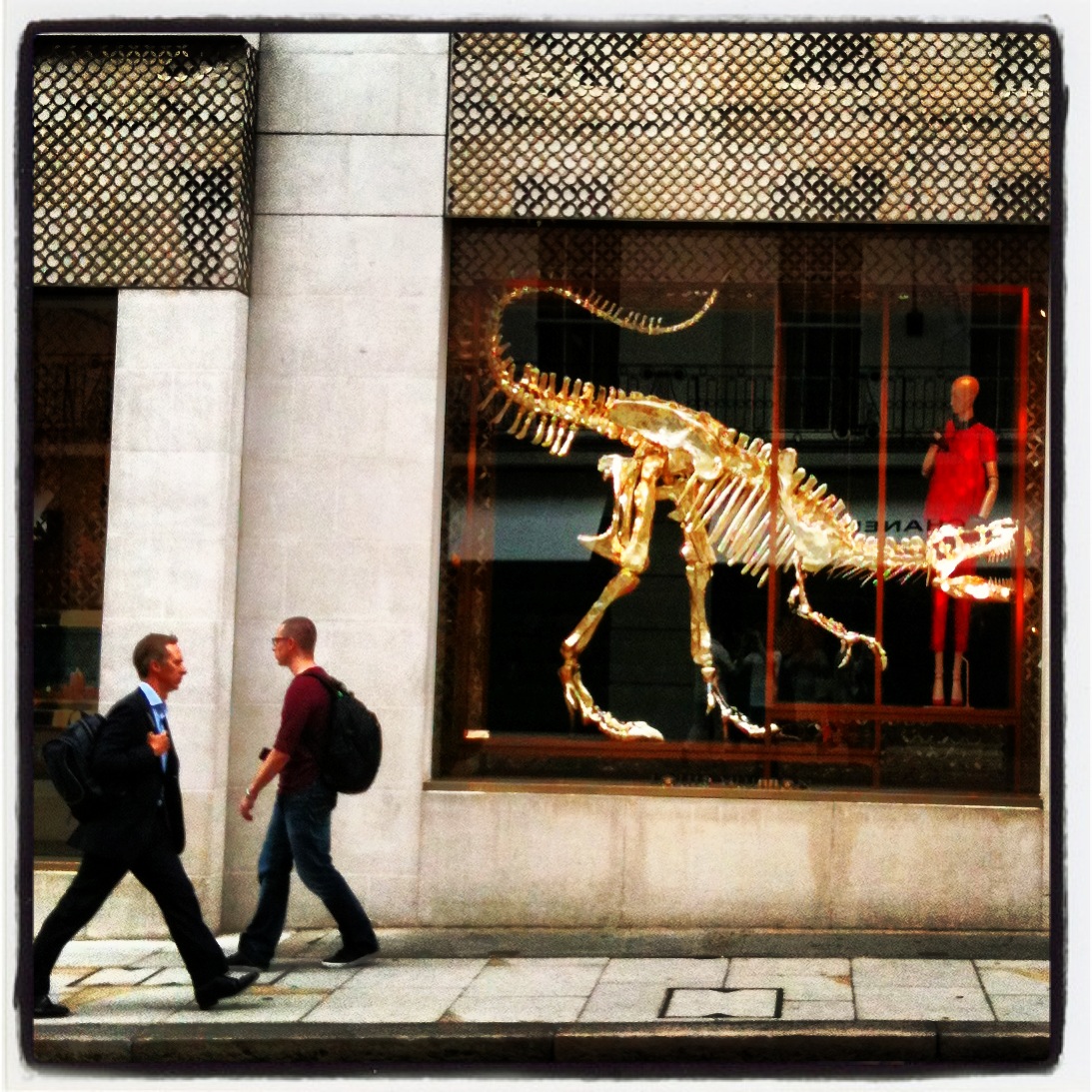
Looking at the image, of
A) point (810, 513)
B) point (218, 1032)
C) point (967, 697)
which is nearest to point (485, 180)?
point (810, 513)

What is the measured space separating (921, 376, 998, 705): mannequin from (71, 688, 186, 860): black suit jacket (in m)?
4.89

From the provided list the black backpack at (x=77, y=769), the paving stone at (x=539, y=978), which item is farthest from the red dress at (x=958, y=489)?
the black backpack at (x=77, y=769)

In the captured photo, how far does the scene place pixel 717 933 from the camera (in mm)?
11719

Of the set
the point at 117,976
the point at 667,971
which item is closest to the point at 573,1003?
the point at 667,971

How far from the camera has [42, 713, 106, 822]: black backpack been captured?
31.7 ft

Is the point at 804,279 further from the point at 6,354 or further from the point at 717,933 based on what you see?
the point at 6,354

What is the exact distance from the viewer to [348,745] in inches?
425

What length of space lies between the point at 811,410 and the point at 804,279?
2.67ft

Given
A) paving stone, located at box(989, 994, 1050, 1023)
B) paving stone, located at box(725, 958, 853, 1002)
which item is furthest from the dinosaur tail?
paving stone, located at box(989, 994, 1050, 1023)

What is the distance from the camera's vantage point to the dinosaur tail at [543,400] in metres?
12.4

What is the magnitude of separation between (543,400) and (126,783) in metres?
3.92

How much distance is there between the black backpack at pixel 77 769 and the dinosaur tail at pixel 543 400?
371 centimetres

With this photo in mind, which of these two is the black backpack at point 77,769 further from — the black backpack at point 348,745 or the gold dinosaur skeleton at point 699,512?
the gold dinosaur skeleton at point 699,512

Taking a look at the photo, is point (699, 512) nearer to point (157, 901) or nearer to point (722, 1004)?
point (722, 1004)
